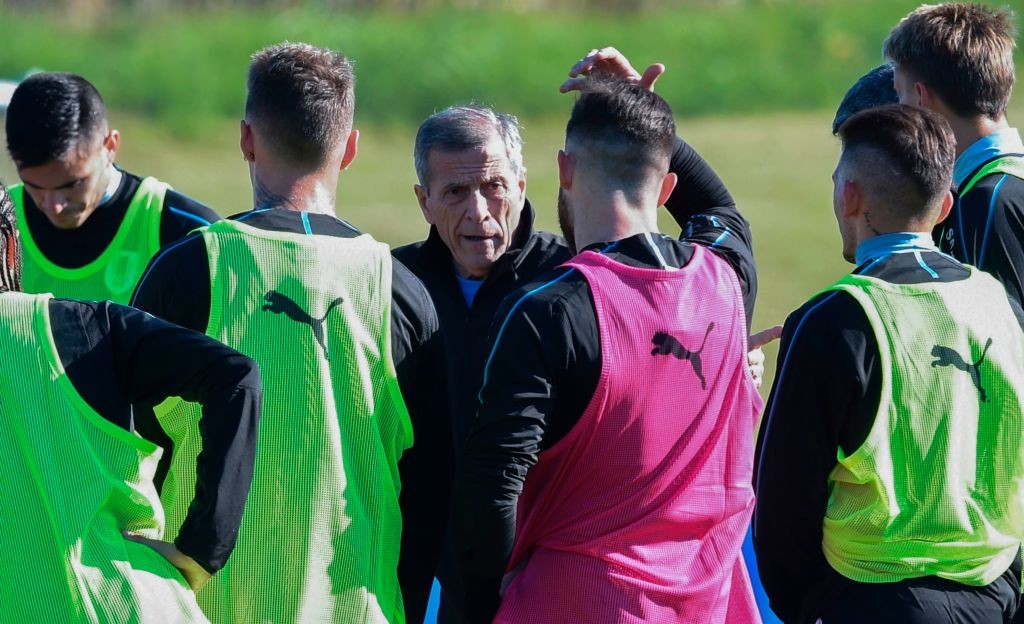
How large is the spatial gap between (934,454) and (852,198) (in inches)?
25.2

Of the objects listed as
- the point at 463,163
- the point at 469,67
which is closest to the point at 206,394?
the point at 463,163

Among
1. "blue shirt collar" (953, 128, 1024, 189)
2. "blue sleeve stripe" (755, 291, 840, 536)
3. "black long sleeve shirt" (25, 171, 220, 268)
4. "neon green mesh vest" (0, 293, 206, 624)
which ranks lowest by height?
"neon green mesh vest" (0, 293, 206, 624)

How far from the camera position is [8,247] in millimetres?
2457

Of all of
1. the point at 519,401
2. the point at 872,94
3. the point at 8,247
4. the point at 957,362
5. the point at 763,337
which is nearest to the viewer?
the point at 8,247

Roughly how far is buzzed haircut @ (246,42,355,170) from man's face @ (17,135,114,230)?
58.0 inches

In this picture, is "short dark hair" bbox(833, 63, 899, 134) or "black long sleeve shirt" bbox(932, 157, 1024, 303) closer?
"black long sleeve shirt" bbox(932, 157, 1024, 303)

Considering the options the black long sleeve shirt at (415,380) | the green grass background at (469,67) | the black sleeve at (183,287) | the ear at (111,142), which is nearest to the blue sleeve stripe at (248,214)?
the black long sleeve shirt at (415,380)

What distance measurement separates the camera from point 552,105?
19688mm

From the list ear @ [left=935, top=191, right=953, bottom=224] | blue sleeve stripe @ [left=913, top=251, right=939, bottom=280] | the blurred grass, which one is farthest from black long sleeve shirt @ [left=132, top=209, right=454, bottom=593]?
the blurred grass

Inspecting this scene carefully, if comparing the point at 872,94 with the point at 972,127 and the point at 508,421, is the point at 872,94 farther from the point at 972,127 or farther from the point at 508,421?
the point at 508,421

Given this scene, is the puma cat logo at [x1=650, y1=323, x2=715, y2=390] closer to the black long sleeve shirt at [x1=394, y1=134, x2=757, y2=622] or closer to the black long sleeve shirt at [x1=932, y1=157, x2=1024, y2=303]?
the black long sleeve shirt at [x1=394, y1=134, x2=757, y2=622]

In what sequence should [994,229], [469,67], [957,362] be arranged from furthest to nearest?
1. [469,67]
2. [994,229]
3. [957,362]

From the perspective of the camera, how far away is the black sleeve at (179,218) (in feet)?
14.5

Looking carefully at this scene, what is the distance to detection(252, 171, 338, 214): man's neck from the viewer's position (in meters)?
2.97
